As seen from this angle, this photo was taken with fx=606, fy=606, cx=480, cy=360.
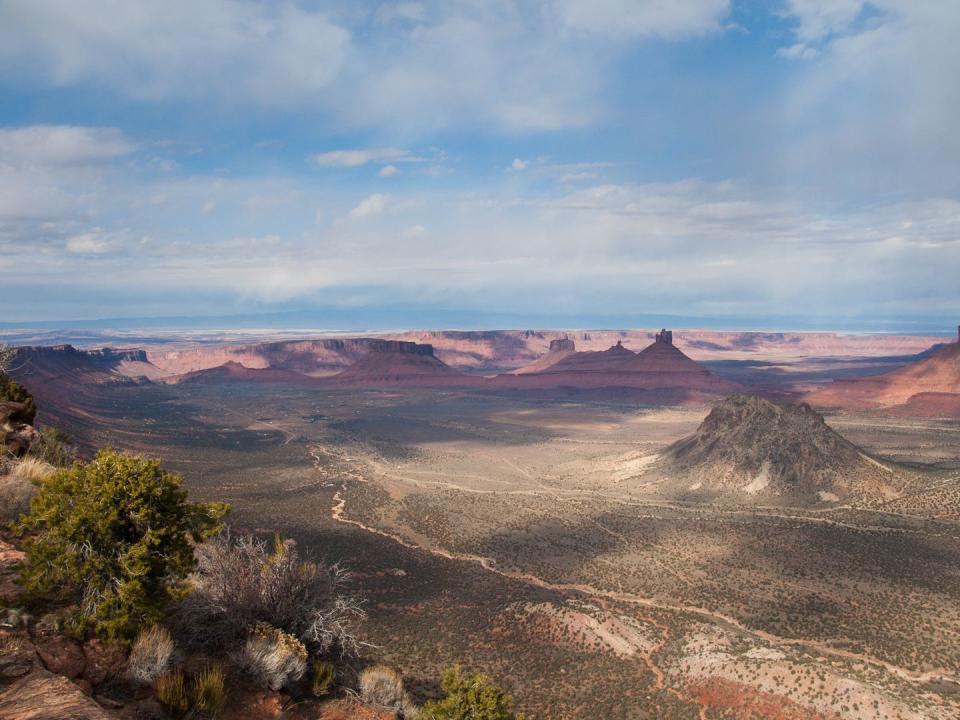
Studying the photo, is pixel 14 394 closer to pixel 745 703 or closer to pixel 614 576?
pixel 745 703

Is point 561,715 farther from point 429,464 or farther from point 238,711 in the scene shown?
point 429,464

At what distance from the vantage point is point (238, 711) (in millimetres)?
9898

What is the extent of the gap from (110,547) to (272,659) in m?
3.50

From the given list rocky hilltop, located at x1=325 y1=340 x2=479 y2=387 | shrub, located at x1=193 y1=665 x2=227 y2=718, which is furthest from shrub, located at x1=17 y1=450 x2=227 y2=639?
rocky hilltop, located at x1=325 y1=340 x2=479 y2=387

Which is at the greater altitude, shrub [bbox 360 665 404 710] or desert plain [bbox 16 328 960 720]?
shrub [bbox 360 665 404 710]

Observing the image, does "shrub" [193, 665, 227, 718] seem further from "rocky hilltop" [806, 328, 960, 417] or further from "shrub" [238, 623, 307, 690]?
"rocky hilltop" [806, 328, 960, 417]

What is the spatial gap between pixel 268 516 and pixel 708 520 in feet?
96.9

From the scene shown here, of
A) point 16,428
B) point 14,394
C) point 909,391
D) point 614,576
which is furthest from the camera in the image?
point 909,391

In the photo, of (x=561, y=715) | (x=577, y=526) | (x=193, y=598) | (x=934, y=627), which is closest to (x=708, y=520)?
(x=577, y=526)

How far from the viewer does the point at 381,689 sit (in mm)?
12500

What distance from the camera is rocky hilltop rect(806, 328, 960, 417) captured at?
318 feet

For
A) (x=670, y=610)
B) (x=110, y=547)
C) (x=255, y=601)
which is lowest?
→ (x=670, y=610)

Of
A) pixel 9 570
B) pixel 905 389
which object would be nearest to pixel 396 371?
pixel 905 389

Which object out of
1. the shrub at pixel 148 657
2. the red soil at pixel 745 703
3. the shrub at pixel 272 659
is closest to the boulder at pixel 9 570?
the shrub at pixel 148 657
